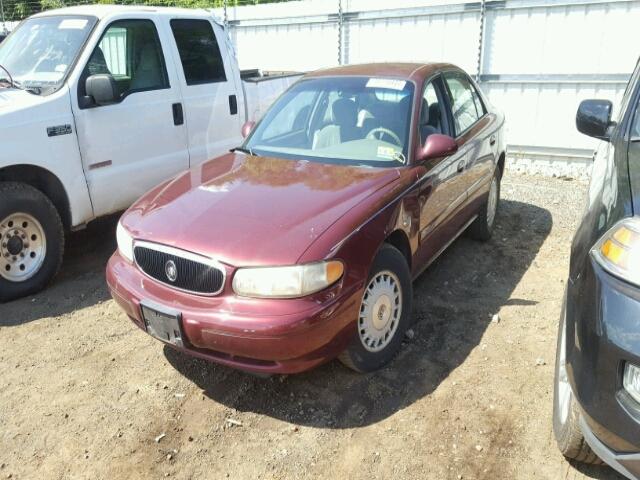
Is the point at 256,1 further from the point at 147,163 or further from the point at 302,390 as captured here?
the point at 302,390

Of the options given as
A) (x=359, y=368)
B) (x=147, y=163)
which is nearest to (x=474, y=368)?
(x=359, y=368)

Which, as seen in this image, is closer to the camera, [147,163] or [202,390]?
[202,390]

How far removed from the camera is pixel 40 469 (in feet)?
9.02

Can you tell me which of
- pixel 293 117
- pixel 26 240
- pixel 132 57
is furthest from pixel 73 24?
pixel 293 117

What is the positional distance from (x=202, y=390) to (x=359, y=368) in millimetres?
922

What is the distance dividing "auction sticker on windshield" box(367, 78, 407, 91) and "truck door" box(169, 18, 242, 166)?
6.40ft

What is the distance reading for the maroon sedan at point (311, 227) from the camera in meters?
2.80

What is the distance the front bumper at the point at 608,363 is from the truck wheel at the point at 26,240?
3820mm

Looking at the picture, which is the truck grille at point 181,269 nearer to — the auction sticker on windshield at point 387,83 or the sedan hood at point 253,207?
the sedan hood at point 253,207

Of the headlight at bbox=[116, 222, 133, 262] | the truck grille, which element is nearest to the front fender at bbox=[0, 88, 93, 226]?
the headlight at bbox=[116, 222, 133, 262]

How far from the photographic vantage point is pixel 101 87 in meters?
4.36

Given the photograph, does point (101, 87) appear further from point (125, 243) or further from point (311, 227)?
point (311, 227)

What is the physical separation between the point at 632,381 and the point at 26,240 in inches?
163

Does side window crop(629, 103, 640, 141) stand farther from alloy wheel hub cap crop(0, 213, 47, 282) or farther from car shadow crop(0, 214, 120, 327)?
alloy wheel hub cap crop(0, 213, 47, 282)
